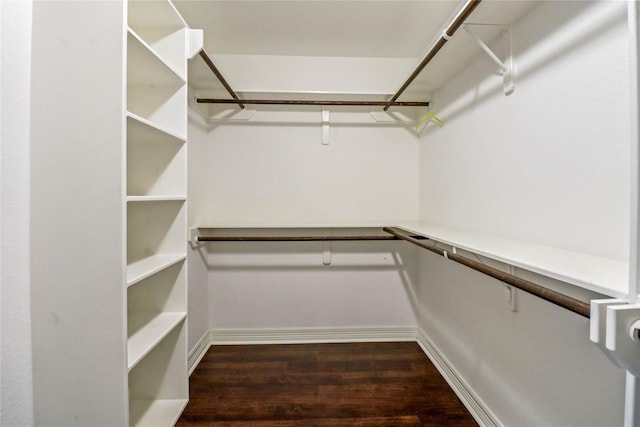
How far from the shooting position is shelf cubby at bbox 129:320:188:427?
58.1 inches

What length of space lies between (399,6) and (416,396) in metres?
2.19

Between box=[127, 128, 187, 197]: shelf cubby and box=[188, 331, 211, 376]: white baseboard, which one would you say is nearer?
box=[127, 128, 187, 197]: shelf cubby

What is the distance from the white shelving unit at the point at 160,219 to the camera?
1.41 m

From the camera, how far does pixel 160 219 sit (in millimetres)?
1472

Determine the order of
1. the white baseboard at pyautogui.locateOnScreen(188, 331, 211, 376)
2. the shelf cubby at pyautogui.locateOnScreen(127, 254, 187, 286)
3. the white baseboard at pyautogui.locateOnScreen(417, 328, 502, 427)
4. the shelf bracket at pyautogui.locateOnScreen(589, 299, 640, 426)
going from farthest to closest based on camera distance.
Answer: the white baseboard at pyautogui.locateOnScreen(188, 331, 211, 376) → the white baseboard at pyautogui.locateOnScreen(417, 328, 502, 427) → the shelf cubby at pyautogui.locateOnScreen(127, 254, 187, 286) → the shelf bracket at pyautogui.locateOnScreen(589, 299, 640, 426)

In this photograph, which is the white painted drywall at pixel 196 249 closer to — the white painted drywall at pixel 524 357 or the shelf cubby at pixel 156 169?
the shelf cubby at pixel 156 169

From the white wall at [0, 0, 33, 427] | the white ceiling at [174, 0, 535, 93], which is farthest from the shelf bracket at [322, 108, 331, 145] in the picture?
the white wall at [0, 0, 33, 427]

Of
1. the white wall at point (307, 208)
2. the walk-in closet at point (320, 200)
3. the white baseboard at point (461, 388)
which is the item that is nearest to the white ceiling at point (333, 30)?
the walk-in closet at point (320, 200)

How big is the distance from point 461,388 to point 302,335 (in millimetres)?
1156

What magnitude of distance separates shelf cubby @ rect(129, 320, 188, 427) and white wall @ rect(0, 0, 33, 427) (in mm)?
525

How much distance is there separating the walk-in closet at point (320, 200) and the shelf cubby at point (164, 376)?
0.01 meters

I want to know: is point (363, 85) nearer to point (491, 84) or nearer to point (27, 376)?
point (491, 84)

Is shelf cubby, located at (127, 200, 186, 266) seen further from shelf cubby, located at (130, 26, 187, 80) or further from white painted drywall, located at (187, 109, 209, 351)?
shelf cubby, located at (130, 26, 187, 80)

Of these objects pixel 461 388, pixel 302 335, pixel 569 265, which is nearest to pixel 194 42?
pixel 569 265
